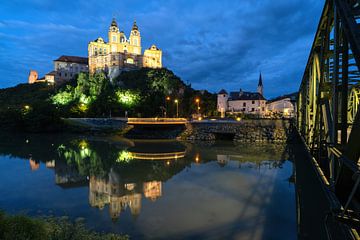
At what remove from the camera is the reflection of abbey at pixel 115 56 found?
382 feet

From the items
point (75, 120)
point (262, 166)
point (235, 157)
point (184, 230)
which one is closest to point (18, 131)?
point (75, 120)

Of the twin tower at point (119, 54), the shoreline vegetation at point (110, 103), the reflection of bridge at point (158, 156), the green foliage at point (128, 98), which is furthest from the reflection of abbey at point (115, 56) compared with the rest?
Result: the reflection of bridge at point (158, 156)

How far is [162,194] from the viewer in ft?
57.0

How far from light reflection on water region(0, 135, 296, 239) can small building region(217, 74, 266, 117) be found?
60.4m

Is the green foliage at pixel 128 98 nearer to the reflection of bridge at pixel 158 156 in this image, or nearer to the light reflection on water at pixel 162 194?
the reflection of bridge at pixel 158 156

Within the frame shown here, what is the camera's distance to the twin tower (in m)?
116

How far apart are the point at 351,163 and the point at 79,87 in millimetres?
108364

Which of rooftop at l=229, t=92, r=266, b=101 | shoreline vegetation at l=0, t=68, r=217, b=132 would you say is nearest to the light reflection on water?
shoreline vegetation at l=0, t=68, r=217, b=132

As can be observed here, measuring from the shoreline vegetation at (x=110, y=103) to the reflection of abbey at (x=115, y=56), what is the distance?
9.05m

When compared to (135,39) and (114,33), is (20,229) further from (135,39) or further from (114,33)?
(135,39)

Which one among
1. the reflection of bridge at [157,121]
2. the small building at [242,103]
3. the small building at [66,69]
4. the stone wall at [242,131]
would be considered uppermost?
the small building at [66,69]

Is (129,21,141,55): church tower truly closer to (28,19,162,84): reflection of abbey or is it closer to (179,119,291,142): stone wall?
(28,19,162,84): reflection of abbey

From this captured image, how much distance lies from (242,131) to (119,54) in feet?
270

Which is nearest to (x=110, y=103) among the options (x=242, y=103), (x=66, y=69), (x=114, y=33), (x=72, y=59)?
(x=242, y=103)
